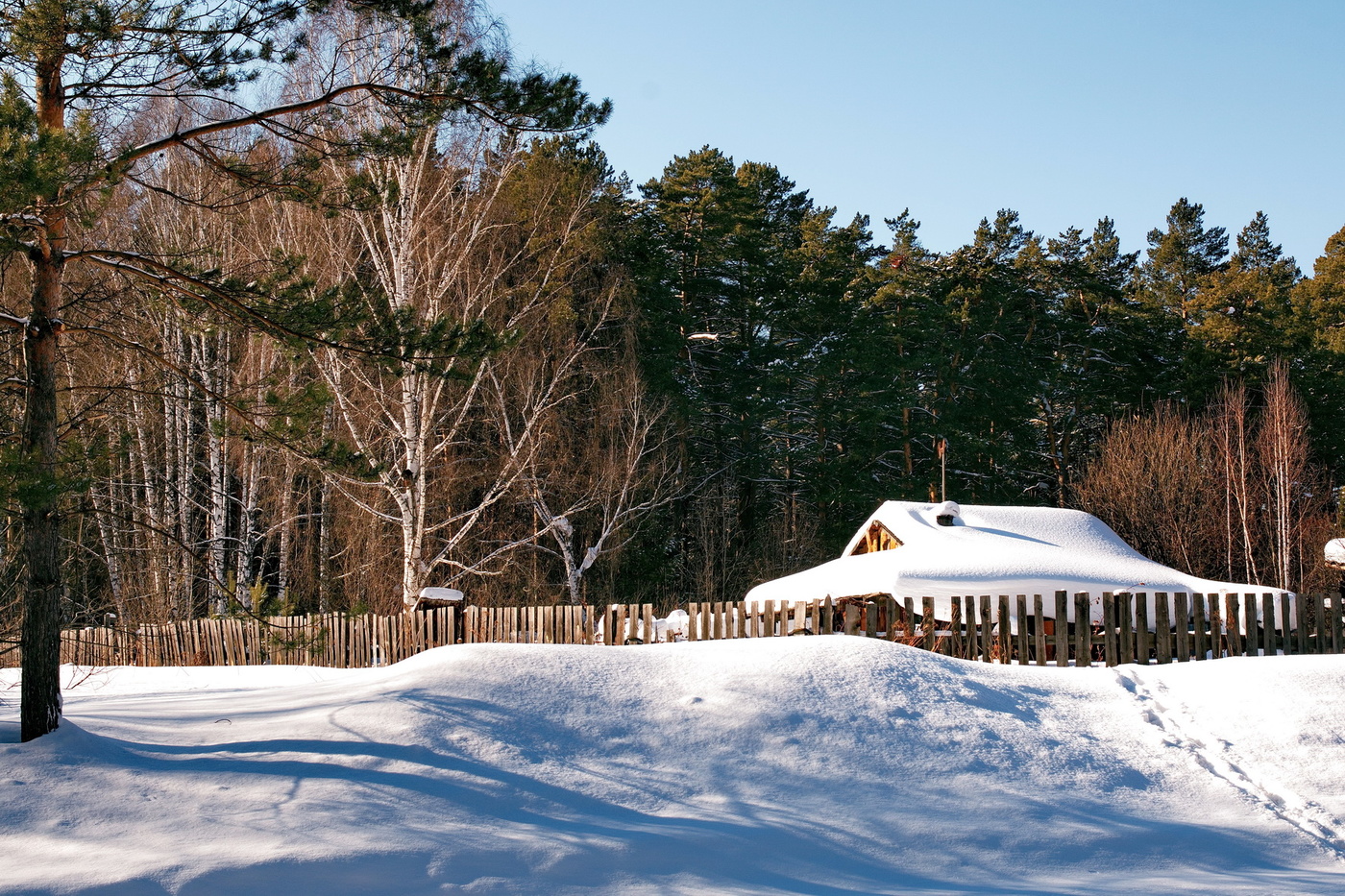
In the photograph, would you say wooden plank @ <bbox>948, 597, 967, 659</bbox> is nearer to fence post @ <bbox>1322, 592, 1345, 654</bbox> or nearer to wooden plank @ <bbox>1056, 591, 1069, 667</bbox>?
wooden plank @ <bbox>1056, 591, 1069, 667</bbox>

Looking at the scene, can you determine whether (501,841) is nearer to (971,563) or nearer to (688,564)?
(971,563)

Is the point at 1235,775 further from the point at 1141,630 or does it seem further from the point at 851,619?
the point at 851,619

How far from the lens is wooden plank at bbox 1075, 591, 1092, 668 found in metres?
11.5

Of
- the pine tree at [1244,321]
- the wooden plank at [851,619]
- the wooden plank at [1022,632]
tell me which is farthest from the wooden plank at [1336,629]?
the pine tree at [1244,321]

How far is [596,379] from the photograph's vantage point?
25531 mm

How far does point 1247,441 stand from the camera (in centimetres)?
2936

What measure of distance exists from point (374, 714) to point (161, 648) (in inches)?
513

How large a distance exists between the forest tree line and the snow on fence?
4.58 ft

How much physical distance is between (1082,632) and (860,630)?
280 centimetres

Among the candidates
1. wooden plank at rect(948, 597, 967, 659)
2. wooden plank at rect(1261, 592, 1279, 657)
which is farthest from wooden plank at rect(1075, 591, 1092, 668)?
wooden plank at rect(1261, 592, 1279, 657)

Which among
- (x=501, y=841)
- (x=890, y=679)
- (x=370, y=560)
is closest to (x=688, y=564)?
(x=370, y=560)

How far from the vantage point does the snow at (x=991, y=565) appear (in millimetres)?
15375

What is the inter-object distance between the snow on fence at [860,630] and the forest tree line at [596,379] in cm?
140

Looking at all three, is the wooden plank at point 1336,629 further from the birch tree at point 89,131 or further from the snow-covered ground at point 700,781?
the birch tree at point 89,131
